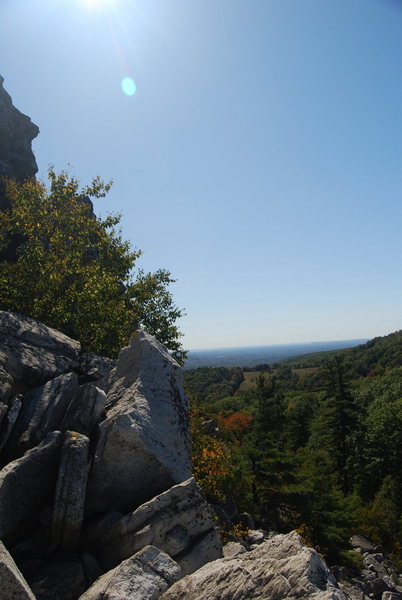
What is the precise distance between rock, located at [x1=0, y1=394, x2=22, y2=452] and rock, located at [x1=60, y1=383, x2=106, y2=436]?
4.41ft

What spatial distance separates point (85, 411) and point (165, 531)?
4084mm

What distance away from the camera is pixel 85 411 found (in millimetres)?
10703

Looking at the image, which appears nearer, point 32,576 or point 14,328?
point 32,576

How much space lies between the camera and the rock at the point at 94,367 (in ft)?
45.3

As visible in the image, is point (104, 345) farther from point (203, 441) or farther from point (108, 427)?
point (108, 427)

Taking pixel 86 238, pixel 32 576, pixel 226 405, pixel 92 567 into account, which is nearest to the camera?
pixel 32 576

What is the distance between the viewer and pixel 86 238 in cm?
2658

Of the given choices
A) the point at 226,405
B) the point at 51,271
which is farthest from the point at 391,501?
the point at 226,405

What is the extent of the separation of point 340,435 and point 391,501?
→ 479 inches

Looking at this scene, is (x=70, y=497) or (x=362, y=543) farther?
(x=362, y=543)

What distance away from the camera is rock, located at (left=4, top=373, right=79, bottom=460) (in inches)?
376

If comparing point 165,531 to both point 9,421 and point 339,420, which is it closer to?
point 9,421

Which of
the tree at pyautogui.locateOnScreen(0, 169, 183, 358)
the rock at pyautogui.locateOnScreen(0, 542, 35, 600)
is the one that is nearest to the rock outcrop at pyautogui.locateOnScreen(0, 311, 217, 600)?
the rock at pyautogui.locateOnScreen(0, 542, 35, 600)

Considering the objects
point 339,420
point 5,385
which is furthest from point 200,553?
point 339,420
